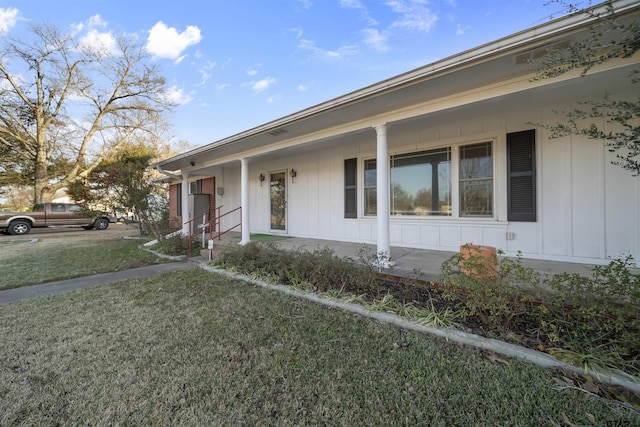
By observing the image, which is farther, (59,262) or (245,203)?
(245,203)

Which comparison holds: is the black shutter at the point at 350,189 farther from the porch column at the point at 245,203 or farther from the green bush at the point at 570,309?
the green bush at the point at 570,309

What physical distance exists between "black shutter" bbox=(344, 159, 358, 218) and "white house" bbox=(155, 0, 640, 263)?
0.09 feet

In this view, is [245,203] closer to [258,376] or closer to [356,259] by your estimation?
[356,259]

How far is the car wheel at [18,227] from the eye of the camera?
12445 mm

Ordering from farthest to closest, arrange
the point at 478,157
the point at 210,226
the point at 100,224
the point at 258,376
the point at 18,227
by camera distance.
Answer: the point at 100,224 → the point at 18,227 → the point at 210,226 → the point at 478,157 → the point at 258,376

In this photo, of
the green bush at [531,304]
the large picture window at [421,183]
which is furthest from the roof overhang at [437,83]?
the green bush at [531,304]

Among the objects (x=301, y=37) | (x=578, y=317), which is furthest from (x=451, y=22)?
(x=578, y=317)

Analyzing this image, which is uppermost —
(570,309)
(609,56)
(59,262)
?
(609,56)

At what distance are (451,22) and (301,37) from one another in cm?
496

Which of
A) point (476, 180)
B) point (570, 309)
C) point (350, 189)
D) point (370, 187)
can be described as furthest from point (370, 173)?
point (570, 309)

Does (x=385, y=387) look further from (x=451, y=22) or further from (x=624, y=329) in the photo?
(x=451, y=22)

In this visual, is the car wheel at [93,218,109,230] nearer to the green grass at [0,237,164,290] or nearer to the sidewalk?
the green grass at [0,237,164,290]

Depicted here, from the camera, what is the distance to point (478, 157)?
4957 millimetres

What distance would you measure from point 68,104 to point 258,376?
906 inches
